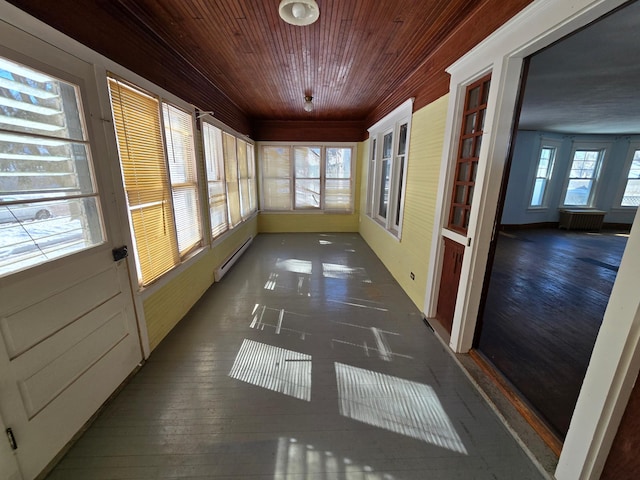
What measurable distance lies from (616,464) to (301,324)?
223 centimetres

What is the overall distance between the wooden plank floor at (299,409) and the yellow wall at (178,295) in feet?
0.50

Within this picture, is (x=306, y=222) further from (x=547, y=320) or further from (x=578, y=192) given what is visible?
(x=578, y=192)

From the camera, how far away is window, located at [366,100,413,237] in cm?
366

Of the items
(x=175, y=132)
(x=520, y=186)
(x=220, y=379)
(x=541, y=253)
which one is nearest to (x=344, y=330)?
(x=220, y=379)

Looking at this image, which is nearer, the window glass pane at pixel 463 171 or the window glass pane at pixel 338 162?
the window glass pane at pixel 463 171

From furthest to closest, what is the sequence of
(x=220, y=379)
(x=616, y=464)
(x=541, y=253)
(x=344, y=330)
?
1. (x=541, y=253)
2. (x=344, y=330)
3. (x=220, y=379)
4. (x=616, y=464)

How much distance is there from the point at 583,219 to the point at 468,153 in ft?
26.6

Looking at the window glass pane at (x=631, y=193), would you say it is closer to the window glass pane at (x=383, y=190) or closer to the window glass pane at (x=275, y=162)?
the window glass pane at (x=383, y=190)

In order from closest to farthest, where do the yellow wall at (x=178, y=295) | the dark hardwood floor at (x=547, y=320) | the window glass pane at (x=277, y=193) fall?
the dark hardwood floor at (x=547, y=320) < the yellow wall at (x=178, y=295) < the window glass pane at (x=277, y=193)

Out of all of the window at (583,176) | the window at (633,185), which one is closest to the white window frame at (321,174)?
the window at (583,176)

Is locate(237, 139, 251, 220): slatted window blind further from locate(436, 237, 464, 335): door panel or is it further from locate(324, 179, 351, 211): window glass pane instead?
locate(436, 237, 464, 335): door panel

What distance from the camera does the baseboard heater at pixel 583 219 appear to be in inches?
285

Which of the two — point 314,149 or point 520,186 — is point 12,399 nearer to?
point 314,149

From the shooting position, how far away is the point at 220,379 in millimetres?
2002
